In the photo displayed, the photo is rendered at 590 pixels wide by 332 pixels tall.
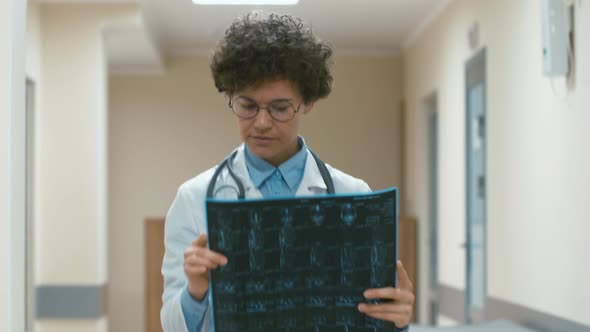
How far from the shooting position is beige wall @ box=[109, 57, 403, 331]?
9266 millimetres

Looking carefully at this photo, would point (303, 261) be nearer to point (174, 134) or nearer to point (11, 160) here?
point (11, 160)

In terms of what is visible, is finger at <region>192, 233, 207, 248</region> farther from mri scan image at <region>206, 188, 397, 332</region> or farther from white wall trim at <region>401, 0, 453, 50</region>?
white wall trim at <region>401, 0, 453, 50</region>

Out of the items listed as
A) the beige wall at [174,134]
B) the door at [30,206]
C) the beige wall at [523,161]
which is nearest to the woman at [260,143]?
the beige wall at [523,161]

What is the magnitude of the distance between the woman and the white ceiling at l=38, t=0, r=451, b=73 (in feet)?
16.9

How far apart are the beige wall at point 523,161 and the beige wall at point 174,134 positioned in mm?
2278

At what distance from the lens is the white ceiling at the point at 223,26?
7.01 meters

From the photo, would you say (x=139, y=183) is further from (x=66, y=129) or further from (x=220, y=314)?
(x=220, y=314)

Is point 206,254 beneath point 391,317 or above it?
above

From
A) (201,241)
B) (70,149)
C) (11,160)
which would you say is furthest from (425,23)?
(201,241)

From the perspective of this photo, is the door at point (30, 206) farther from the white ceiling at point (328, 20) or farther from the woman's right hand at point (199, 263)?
the woman's right hand at point (199, 263)

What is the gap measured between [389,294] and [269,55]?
0.47m

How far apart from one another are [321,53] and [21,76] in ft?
4.93

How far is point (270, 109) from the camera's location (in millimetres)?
1622

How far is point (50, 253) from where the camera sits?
6.63 metres
